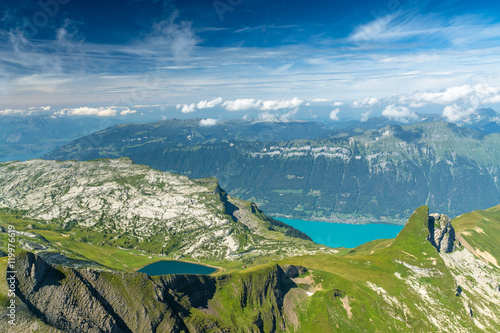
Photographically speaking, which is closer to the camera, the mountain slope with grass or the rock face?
the rock face

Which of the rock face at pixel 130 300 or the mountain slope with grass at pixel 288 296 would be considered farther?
the mountain slope with grass at pixel 288 296

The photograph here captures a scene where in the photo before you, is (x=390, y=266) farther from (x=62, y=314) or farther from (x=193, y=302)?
(x=62, y=314)

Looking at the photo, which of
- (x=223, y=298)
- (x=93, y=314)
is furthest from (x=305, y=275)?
(x=93, y=314)

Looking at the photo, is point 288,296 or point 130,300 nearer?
point 130,300
